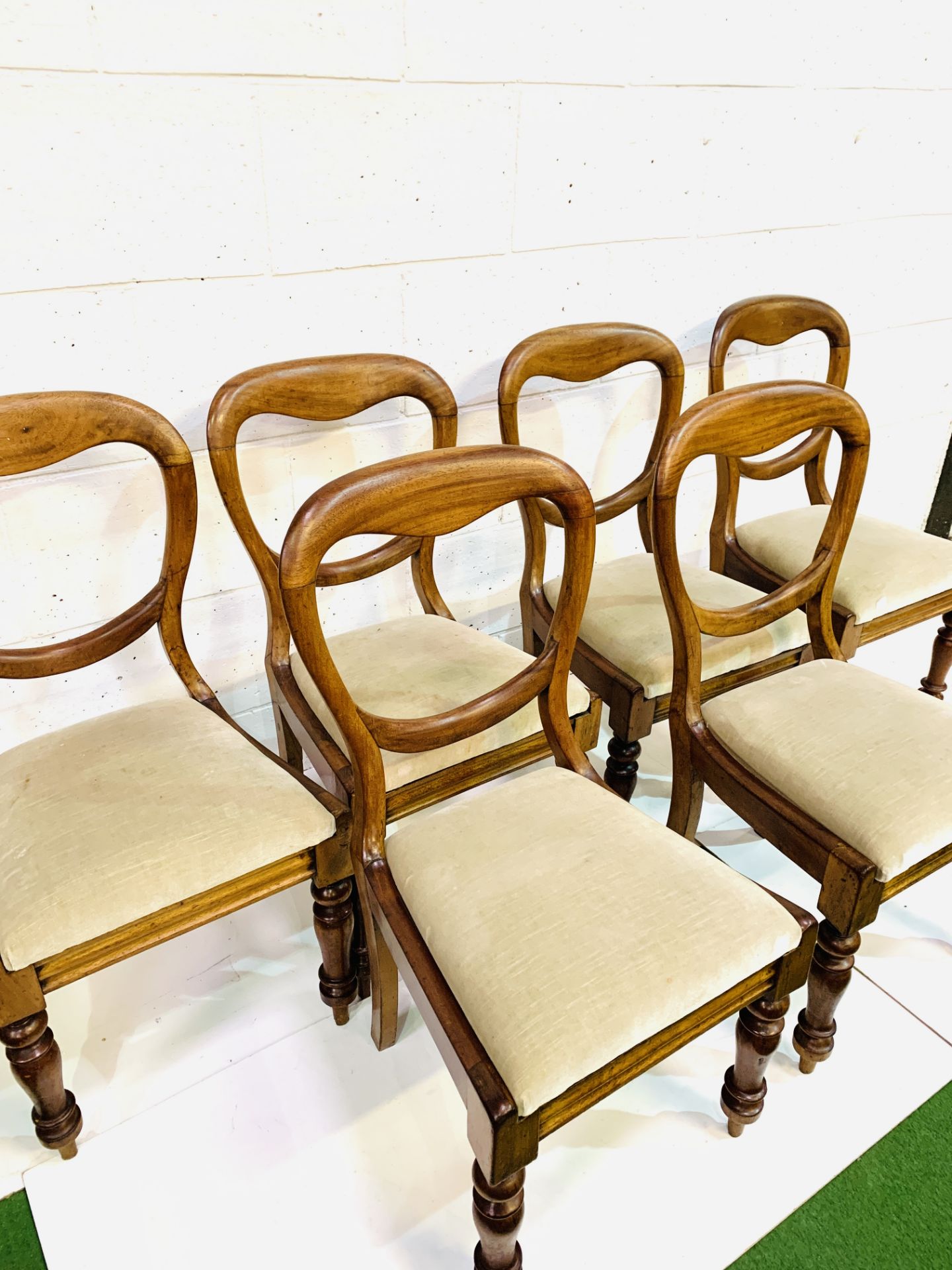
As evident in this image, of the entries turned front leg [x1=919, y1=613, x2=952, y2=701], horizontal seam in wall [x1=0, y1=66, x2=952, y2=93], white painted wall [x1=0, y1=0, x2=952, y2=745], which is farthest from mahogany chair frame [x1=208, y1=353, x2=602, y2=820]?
turned front leg [x1=919, y1=613, x2=952, y2=701]

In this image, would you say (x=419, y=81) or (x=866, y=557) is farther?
(x=866, y=557)

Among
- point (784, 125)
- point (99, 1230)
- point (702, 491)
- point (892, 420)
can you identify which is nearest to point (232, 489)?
point (99, 1230)

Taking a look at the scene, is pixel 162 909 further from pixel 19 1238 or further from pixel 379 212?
pixel 379 212

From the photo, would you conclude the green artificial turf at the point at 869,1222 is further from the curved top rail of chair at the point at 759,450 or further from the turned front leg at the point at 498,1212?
the curved top rail of chair at the point at 759,450

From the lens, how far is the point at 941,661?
7.11 ft

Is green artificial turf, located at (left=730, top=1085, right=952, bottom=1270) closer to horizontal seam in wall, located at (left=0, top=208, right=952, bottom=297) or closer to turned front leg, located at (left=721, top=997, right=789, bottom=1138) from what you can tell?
turned front leg, located at (left=721, top=997, right=789, bottom=1138)

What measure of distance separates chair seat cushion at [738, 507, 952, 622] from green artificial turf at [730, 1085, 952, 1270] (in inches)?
35.6

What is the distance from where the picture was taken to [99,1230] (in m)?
1.19

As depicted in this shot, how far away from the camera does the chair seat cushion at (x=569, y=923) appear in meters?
0.93

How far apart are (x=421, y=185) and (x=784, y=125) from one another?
877 millimetres

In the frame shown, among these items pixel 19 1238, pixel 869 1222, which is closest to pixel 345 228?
pixel 19 1238

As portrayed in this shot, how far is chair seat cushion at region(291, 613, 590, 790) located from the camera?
4.32 feet

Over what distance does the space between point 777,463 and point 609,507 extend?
461 millimetres

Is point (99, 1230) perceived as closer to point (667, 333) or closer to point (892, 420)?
point (667, 333)
